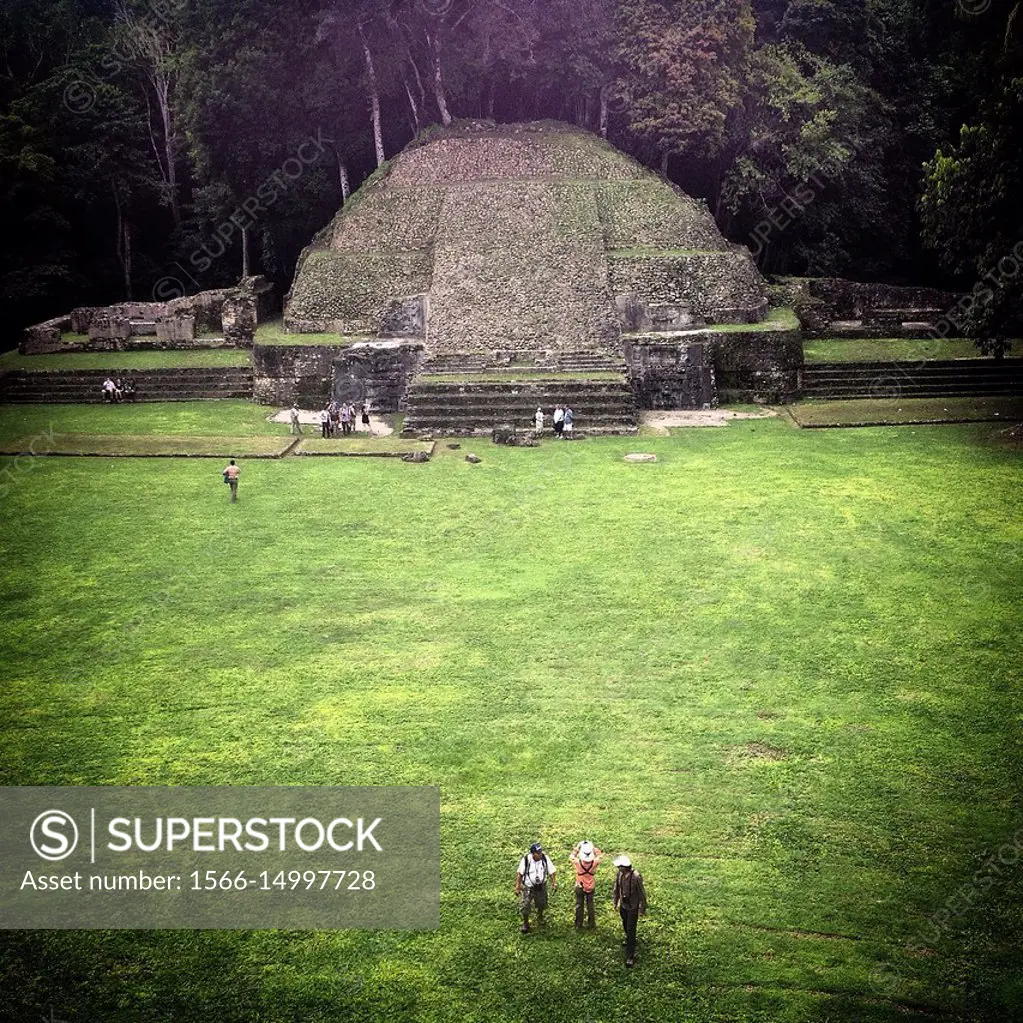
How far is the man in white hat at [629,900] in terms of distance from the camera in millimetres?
5883

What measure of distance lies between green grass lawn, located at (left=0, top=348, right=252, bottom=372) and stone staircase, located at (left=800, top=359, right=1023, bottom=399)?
11390mm

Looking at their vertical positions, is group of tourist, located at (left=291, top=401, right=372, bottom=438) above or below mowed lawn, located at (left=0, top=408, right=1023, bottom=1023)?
above

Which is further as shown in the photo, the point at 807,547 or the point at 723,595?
the point at 807,547

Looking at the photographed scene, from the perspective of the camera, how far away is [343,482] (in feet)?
49.6

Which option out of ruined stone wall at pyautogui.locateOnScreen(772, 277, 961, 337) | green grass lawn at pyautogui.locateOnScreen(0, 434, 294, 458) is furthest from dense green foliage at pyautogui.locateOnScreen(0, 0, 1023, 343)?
green grass lawn at pyautogui.locateOnScreen(0, 434, 294, 458)

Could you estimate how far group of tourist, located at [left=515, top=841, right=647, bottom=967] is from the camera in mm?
5906

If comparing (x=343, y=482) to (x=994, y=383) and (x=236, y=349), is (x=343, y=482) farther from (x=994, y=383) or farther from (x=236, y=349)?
(x=994, y=383)

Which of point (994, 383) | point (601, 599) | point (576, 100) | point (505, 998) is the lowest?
point (505, 998)

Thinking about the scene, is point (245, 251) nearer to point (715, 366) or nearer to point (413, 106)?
point (413, 106)

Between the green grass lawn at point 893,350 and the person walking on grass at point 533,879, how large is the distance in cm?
1647

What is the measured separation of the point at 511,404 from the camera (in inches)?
709

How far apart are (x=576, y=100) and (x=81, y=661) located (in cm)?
2280

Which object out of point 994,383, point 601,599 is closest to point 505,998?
point 601,599

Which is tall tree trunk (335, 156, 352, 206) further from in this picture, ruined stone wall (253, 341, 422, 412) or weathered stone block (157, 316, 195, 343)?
ruined stone wall (253, 341, 422, 412)
